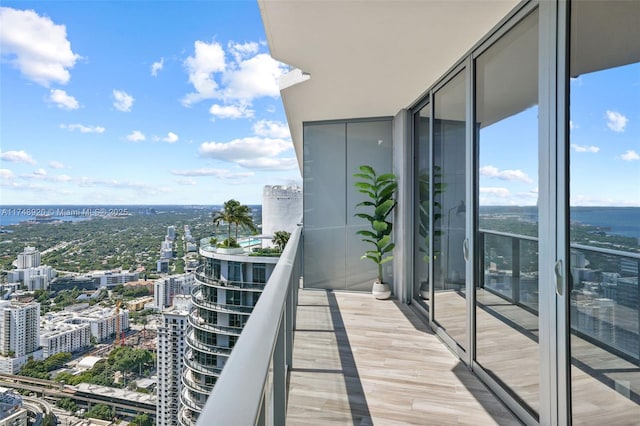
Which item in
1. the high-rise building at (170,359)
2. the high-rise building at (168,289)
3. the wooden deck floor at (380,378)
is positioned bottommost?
the high-rise building at (170,359)

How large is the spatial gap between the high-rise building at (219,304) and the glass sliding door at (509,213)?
4.57m

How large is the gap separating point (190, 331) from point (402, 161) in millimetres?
5344

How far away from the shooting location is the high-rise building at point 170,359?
5.54m

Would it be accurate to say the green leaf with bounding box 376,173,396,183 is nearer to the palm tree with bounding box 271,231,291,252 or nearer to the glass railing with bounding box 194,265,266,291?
the glass railing with bounding box 194,265,266,291

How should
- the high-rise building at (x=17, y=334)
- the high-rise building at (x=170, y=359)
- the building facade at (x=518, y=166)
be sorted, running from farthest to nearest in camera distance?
the high-rise building at (x=170, y=359) → the high-rise building at (x=17, y=334) → the building facade at (x=518, y=166)

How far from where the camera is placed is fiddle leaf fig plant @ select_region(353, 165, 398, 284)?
5.00 m

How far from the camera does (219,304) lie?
709 centimetres

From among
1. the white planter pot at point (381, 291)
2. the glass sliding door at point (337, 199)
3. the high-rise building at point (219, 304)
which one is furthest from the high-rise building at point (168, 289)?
the white planter pot at point (381, 291)

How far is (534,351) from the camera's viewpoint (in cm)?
219

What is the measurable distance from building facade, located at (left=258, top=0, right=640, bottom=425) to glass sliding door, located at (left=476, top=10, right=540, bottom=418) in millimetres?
13

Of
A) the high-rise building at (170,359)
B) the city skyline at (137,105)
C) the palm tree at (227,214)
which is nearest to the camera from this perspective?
the high-rise building at (170,359)

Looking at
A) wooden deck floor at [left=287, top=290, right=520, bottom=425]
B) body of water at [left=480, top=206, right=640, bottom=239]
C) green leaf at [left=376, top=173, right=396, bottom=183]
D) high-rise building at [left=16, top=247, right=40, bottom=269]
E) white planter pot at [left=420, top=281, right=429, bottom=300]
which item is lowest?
wooden deck floor at [left=287, top=290, right=520, bottom=425]

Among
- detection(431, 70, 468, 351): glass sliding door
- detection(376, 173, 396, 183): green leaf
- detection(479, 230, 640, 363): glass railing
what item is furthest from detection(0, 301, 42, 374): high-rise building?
detection(479, 230, 640, 363): glass railing

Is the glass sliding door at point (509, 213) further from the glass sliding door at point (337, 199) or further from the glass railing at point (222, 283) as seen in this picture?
the glass railing at point (222, 283)
